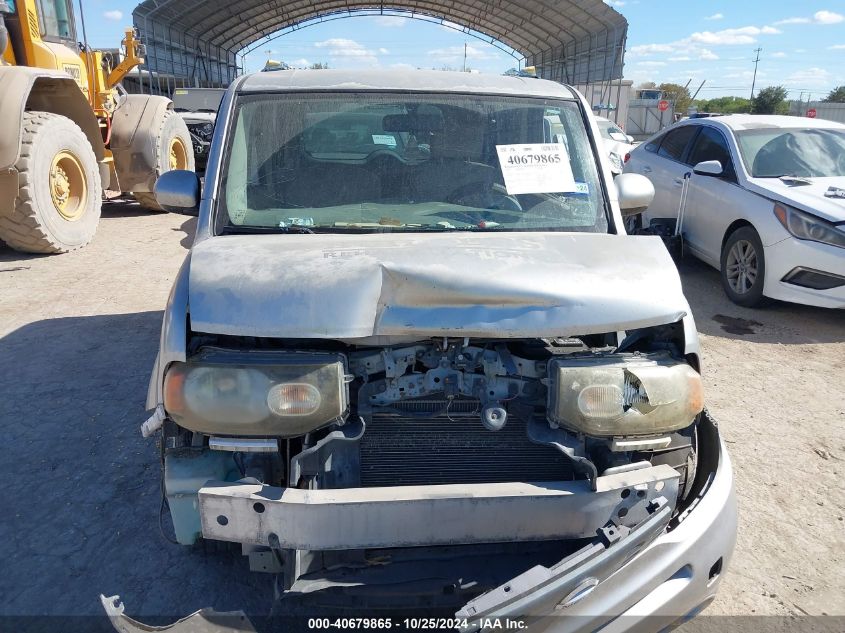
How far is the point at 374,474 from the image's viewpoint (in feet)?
8.02

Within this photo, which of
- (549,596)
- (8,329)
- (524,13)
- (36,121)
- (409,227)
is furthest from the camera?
(524,13)

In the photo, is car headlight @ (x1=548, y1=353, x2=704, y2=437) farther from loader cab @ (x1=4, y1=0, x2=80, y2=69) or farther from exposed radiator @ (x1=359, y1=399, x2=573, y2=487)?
loader cab @ (x1=4, y1=0, x2=80, y2=69)

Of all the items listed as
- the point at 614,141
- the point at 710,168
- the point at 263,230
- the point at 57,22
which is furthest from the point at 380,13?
the point at 263,230

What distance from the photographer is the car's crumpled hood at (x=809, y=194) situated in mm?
5727

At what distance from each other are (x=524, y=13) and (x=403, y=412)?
109ft

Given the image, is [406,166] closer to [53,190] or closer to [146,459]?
[146,459]

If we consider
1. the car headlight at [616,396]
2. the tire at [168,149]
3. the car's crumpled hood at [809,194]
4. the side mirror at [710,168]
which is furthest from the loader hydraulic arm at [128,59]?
the car headlight at [616,396]

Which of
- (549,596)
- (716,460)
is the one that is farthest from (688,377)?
(549,596)

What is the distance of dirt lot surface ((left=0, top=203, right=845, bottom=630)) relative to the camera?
2740 mm

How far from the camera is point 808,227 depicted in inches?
227

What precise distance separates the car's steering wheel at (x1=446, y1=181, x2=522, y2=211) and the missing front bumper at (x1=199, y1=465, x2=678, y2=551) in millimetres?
1398

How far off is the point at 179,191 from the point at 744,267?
5.35 metres

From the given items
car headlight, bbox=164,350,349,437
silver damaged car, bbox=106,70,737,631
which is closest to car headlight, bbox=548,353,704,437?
silver damaged car, bbox=106,70,737,631

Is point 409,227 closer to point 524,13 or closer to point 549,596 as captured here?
point 549,596
